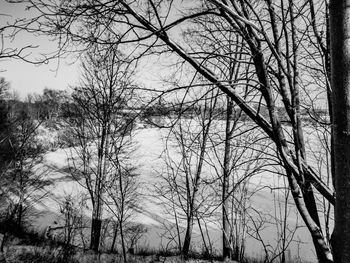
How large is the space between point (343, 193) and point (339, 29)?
0.65m

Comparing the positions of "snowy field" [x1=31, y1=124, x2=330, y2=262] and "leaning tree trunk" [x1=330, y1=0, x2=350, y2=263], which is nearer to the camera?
"leaning tree trunk" [x1=330, y1=0, x2=350, y2=263]

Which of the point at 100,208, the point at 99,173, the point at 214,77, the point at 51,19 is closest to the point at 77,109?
the point at 99,173

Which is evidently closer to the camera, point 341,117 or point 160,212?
point 341,117

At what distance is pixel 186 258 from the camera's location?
26.2ft

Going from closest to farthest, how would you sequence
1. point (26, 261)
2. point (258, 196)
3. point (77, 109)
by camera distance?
point (26, 261) → point (77, 109) → point (258, 196)

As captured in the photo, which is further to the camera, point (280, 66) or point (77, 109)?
point (77, 109)

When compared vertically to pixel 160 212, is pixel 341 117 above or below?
above

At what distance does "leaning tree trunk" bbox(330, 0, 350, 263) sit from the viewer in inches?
35.6

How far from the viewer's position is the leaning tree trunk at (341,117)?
90 centimetres

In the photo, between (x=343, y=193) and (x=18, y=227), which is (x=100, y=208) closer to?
(x=18, y=227)

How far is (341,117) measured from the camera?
930 mm

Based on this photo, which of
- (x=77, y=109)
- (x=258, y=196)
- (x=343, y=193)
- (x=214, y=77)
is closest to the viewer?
(x=343, y=193)

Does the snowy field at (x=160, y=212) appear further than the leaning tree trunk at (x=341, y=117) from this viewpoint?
Yes

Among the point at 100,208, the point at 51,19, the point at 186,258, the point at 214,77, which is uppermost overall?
the point at 51,19
